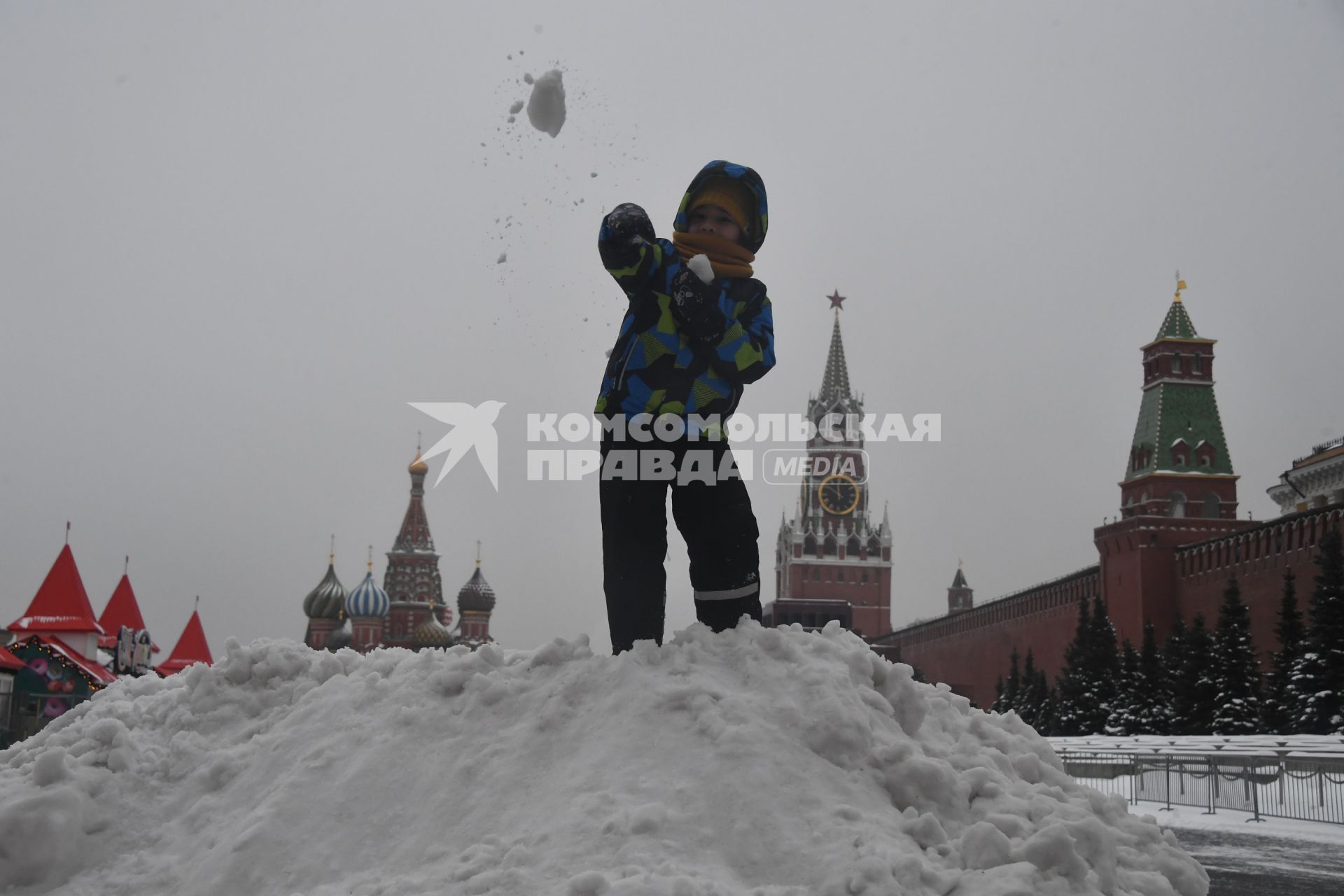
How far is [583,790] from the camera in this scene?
3.26 metres

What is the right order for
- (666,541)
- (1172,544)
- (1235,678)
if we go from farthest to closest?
(1172,544)
(1235,678)
(666,541)

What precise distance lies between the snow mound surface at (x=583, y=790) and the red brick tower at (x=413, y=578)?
199 ft

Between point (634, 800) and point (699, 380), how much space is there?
5.94 feet

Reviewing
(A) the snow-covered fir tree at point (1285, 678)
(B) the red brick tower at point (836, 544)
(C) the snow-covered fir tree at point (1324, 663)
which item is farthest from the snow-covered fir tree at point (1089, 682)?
(B) the red brick tower at point (836, 544)

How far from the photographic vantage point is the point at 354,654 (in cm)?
471

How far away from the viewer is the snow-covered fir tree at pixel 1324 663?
21.8 m

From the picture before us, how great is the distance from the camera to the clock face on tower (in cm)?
9012

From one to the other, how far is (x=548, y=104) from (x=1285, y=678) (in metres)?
24.8

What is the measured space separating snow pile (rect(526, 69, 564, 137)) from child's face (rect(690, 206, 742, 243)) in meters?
0.82

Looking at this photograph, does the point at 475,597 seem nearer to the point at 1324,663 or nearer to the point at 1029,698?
the point at 1029,698

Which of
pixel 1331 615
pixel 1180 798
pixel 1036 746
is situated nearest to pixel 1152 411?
pixel 1331 615

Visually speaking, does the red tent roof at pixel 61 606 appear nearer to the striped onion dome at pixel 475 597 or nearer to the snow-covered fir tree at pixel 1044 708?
the snow-covered fir tree at pixel 1044 708

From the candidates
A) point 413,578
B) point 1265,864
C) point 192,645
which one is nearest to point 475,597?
point 413,578

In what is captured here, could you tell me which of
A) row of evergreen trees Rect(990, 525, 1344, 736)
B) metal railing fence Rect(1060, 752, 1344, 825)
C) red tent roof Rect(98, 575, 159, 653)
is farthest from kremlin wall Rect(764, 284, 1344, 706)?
red tent roof Rect(98, 575, 159, 653)
